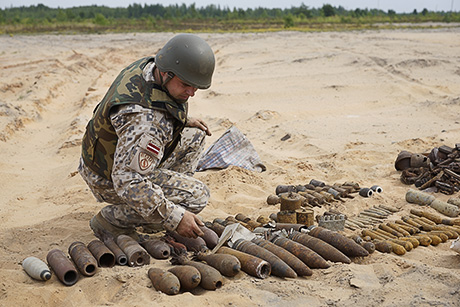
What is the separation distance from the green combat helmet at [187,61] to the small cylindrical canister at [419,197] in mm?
3220

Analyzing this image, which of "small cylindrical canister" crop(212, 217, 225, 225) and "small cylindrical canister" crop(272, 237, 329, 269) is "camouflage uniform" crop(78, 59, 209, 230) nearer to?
"small cylindrical canister" crop(212, 217, 225, 225)

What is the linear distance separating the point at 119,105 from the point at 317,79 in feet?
39.2

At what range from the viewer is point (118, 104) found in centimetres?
→ 403

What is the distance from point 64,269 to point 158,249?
828mm

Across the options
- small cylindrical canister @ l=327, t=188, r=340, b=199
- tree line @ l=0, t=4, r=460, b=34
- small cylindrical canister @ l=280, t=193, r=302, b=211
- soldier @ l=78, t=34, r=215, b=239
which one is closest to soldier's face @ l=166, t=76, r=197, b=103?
soldier @ l=78, t=34, r=215, b=239

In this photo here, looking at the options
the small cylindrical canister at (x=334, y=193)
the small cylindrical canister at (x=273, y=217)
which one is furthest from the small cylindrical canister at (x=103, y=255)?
the small cylindrical canister at (x=334, y=193)

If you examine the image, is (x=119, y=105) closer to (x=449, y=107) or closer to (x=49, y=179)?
(x=49, y=179)

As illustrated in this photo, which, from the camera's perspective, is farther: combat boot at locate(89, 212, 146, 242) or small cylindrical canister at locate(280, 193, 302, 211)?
small cylindrical canister at locate(280, 193, 302, 211)

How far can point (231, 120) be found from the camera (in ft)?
35.3

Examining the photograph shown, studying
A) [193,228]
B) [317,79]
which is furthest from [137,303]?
[317,79]

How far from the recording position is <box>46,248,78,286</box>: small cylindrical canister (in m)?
3.72

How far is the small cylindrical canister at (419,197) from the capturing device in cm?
577

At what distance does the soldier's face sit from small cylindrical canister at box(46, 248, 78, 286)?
167 centimetres

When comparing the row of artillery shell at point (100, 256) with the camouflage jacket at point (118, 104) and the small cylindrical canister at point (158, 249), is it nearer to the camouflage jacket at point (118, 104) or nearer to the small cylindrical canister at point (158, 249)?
the small cylindrical canister at point (158, 249)
